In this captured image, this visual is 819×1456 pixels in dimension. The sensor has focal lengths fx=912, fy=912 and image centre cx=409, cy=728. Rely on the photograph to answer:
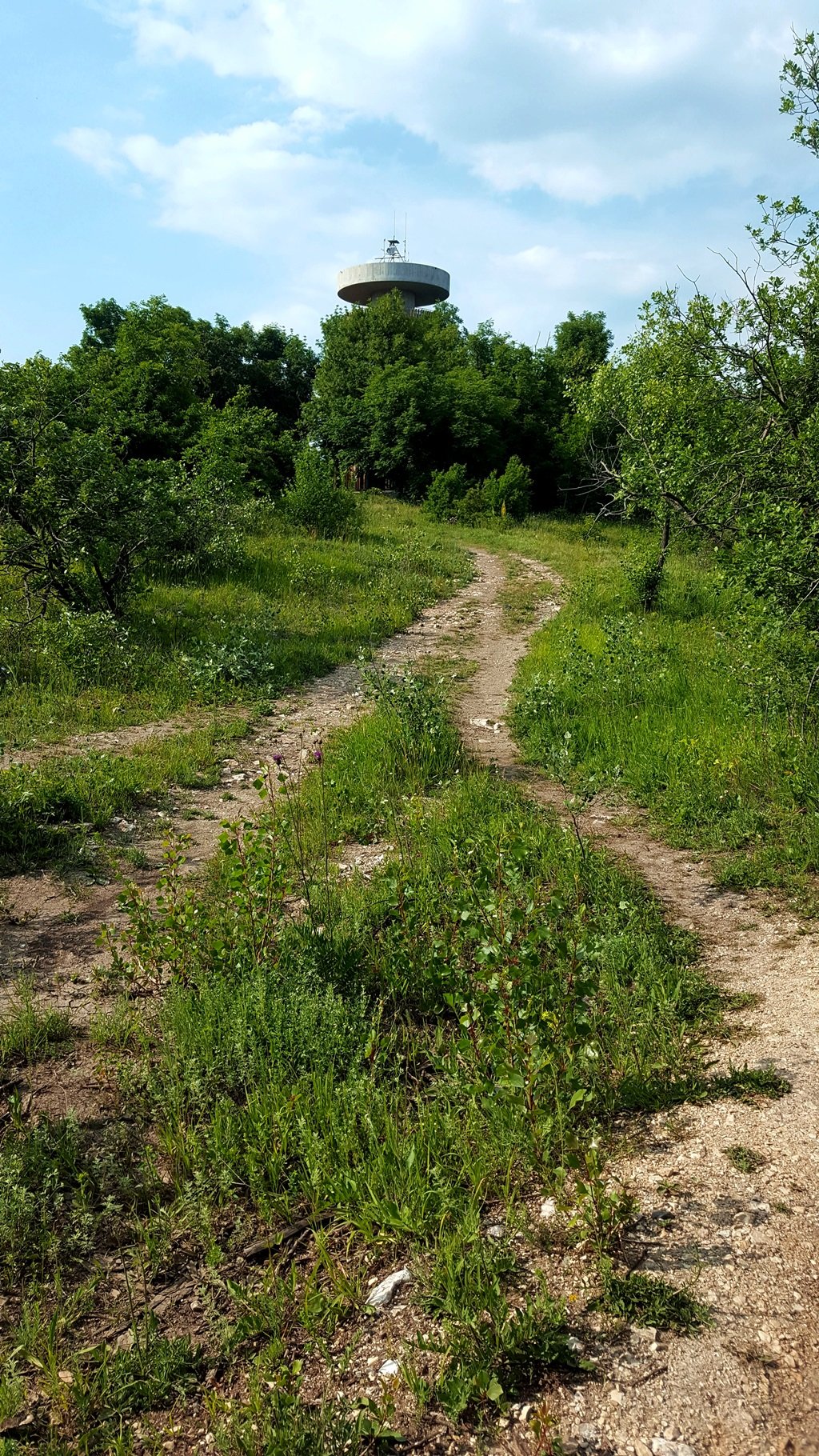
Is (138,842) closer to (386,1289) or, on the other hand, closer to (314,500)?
(386,1289)

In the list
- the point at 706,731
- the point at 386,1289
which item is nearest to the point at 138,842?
the point at 386,1289

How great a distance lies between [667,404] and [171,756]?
245 inches

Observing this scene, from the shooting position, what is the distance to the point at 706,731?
26.1 feet

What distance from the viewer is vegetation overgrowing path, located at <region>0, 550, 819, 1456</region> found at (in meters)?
2.33

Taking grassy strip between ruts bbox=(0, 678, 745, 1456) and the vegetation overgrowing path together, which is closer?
the vegetation overgrowing path

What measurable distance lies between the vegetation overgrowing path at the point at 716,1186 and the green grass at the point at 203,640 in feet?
10.4

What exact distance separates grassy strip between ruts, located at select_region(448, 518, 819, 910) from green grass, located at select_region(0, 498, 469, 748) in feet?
9.95

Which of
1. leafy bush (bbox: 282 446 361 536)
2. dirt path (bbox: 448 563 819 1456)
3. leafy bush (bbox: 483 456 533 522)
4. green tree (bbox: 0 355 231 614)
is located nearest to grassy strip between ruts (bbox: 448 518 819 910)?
dirt path (bbox: 448 563 819 1456)

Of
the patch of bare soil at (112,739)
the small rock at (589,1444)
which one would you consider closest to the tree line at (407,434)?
the patch of bare soil at (112,739)

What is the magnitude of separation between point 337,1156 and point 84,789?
4.48m

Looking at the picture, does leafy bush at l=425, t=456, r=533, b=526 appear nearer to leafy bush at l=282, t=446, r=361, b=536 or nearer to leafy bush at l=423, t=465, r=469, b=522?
leafy bush at l=423, t=465, r=469, b=522

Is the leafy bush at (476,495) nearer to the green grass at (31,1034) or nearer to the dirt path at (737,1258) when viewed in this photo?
the green grass at (31,1034)

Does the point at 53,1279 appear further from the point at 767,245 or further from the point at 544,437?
the point at 544,437

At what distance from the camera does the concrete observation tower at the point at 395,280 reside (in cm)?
4694
